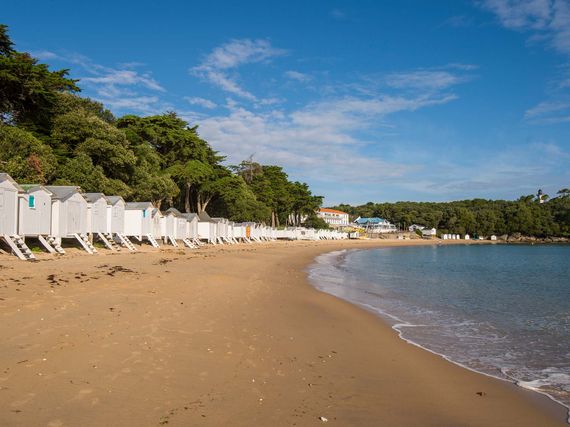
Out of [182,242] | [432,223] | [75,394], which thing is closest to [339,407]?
[75,394]

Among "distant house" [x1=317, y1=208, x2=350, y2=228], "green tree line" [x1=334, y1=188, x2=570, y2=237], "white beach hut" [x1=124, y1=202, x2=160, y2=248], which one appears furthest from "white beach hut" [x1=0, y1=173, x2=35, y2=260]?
"green tree line" [x1=334, y1=188, x2=570, y2=237]

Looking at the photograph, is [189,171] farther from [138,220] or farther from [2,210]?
[2,210]

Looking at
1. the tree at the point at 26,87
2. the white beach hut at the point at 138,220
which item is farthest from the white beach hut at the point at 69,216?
the tree at the point at 26,87

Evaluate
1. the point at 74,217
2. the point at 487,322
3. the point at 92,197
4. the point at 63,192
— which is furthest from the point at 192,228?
the point at 487,322

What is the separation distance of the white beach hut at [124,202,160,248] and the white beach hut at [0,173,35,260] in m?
11.1

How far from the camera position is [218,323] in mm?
9258

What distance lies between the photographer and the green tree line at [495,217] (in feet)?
479

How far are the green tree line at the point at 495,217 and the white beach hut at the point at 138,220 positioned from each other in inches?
5391

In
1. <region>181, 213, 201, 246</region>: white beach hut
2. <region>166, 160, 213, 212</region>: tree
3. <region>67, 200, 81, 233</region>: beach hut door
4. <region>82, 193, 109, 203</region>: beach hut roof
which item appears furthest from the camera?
<region>166, 160, 213, 212</region>: tree

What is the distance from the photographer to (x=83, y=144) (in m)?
33.8

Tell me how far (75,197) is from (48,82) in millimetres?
13413

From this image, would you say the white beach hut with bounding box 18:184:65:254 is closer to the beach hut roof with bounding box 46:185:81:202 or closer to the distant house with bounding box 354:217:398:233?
the beach hut roof with bounding box 46:185:81:202

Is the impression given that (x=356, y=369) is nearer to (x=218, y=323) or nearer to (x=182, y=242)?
(x=218, y=323)

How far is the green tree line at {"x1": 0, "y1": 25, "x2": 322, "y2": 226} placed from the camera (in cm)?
2867
